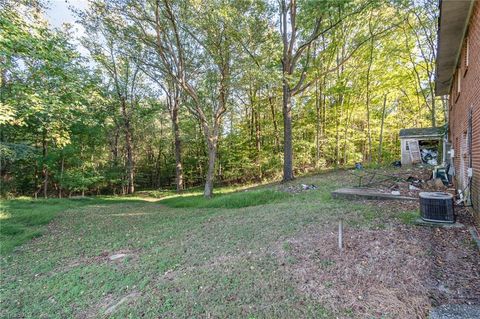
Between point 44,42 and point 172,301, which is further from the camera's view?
point 44,42

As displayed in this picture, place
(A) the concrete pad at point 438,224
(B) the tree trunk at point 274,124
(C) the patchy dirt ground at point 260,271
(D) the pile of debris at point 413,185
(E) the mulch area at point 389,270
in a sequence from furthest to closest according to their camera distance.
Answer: (B) the tree trunk at point 274,124
(D) the pile of debris at point 413,185
(A) the concrete pad at point 438,224
(C) the patchy dirt ground at point 260,271
(E) the mulch area at point 389,270

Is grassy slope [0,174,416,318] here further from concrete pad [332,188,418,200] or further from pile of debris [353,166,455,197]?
pile of debris [353,166,455,197]

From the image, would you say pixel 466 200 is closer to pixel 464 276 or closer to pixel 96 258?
pixel 464 276

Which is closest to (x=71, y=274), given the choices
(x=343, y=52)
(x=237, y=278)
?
(x=237, y=278)

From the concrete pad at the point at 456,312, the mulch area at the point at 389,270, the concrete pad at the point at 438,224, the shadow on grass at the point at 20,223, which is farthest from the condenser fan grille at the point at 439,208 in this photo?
the shadow on grass at the point at 20,223

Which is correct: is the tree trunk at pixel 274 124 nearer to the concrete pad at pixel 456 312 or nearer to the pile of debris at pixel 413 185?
the pile of debris at pixel 413 185

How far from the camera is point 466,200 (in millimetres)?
5266

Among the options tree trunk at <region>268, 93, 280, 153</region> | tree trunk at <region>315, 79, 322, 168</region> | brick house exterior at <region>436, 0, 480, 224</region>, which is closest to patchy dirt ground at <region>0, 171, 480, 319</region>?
brick house exterior at <region>436, 0, 480, 224</region>

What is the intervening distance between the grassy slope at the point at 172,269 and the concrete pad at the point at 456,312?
0.85m

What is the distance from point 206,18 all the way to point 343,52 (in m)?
10.2

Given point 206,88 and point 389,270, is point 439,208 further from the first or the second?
point 206,88

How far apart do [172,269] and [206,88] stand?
1101 centimetres

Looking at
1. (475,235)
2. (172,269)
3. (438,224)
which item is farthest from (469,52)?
(172,269)

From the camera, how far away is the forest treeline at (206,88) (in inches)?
260
